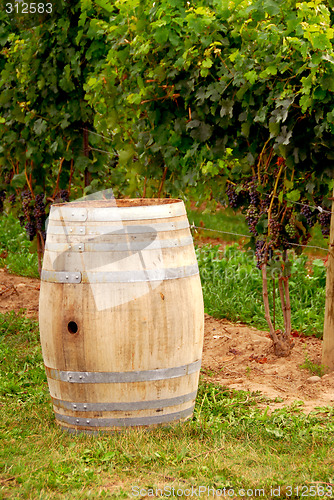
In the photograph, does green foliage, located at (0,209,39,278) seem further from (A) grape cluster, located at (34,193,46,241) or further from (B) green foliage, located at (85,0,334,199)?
(B) green foliage, located at (85,0,334,199)

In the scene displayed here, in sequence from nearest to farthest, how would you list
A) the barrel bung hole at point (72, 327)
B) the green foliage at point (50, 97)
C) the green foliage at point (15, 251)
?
the barrel bung hole at point (72, 327)
the green foliage at point (50, 97)
the green foliage at point (15, 251)

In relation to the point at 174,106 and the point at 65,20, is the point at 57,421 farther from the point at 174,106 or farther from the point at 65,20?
the point at 65,20

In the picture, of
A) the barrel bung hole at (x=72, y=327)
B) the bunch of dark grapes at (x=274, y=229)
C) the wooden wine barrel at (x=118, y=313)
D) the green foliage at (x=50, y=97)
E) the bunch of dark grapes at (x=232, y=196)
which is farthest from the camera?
the green foliage at (x=50, y=97)

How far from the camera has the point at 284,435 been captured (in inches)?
129

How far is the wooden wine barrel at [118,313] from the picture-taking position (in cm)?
320

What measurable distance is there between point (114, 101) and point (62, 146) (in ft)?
3.01

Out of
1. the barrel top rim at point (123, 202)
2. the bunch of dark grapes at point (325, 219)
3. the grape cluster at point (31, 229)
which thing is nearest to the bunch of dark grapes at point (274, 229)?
the bunch of dark grapes at point (325, 219)

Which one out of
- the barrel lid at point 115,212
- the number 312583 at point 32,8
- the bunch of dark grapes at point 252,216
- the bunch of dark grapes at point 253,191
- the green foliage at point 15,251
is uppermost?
the number 312583 at point 32,8

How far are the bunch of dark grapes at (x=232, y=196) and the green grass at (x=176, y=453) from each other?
1459 millimetres

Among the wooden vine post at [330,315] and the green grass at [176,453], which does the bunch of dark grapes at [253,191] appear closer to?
the wooden vine post at [330,315]

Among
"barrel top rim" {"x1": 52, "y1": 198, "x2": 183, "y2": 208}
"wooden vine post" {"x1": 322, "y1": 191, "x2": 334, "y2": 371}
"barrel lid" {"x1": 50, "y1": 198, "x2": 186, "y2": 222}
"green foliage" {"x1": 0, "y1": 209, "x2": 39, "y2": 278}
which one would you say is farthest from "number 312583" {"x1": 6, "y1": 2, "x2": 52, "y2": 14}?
"wooden vine post" {"x1": 322, "y1": 191, "x2": 334, "y2": 371}
